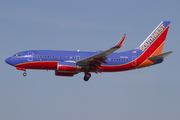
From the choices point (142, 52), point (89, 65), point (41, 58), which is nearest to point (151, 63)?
point (142, 52)

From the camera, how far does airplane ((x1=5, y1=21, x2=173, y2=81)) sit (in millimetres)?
45938

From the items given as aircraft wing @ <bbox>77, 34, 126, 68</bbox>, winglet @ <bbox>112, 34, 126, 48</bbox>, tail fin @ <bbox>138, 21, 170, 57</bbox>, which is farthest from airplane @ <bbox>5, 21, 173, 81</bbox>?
winglet @ <bbox>112, 34, 126, 48</bbox>

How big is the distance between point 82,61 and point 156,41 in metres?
13.8

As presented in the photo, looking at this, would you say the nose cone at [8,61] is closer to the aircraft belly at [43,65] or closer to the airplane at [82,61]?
the airplane at [82,61]

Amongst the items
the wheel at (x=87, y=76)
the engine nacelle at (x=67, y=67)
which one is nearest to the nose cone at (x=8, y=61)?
the engine nacelle at (x=67, y=67)

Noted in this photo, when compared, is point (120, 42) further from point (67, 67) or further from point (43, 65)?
point (43, 65)

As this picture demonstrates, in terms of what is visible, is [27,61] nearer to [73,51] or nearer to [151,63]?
[73,51]

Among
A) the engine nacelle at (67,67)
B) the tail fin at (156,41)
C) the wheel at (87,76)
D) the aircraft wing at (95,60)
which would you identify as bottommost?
the wheel at (87,76)

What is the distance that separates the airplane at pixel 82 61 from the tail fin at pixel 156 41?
33cm

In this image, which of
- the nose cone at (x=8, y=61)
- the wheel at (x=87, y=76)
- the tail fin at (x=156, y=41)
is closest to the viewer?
the wheel at (x=87, y=76)

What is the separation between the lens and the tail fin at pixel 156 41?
51.5m

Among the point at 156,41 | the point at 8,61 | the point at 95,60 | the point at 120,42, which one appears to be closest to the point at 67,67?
the point at 95,60

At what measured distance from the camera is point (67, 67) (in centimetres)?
4553

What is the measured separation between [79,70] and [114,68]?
17.2ft
